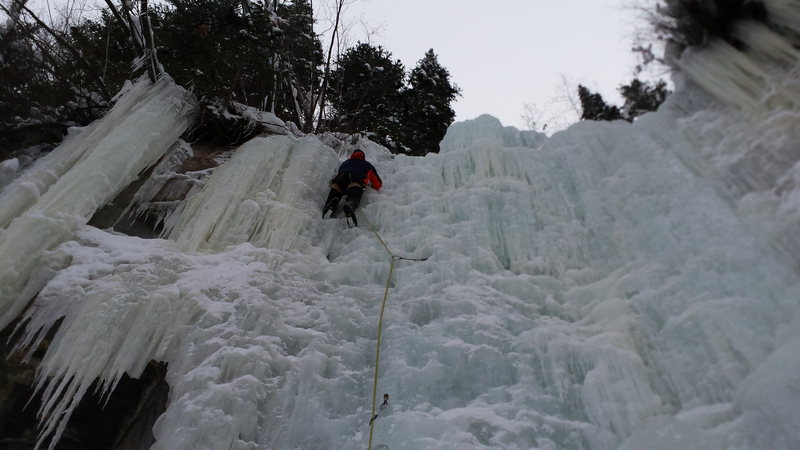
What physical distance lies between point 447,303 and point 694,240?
180 centimetres

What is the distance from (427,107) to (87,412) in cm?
846

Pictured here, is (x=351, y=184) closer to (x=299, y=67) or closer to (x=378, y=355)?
(x=378, y=355)

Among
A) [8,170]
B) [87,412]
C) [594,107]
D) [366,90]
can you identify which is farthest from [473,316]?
[594,107]

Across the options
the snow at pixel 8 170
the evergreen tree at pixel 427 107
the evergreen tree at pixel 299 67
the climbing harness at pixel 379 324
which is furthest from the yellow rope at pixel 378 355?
the evergreen tree at pixel 427 107

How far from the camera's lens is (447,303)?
12.5 feet

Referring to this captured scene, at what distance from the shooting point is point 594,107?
11.8m

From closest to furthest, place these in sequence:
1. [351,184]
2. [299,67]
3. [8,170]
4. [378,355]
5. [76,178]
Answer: [378,355]
[76,178]
[8,170]
[351,184]
[299,67]

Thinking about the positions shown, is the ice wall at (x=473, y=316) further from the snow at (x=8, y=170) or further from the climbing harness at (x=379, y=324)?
the snow at (x=8, y=170)

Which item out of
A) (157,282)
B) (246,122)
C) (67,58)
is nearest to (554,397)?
(157,282)

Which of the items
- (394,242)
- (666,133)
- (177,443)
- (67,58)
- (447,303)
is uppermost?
(67,58)

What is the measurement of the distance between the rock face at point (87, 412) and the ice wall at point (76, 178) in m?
0.41

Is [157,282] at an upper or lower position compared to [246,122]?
lower

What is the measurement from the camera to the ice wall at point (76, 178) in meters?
3.76

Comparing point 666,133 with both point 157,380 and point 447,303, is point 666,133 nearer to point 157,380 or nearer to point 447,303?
point 447,303
